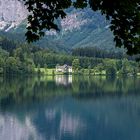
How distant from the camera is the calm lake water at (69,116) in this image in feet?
210

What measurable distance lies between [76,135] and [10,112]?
24.6 meters

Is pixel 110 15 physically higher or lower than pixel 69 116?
higher

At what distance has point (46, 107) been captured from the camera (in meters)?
94.9

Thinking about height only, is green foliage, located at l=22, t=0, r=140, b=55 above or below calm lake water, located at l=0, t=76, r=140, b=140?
above

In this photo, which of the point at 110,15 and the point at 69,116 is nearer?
the point at 110,15

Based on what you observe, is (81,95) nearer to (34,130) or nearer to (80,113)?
(80,113)

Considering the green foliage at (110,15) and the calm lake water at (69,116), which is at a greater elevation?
the green foliage at (110,15)

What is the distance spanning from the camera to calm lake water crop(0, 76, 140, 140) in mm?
64000

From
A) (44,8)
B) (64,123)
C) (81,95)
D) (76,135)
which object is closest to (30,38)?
(44,8)

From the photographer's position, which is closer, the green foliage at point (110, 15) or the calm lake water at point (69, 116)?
the green foliage at point (110, 15)

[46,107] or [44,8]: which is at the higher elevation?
[44,8]

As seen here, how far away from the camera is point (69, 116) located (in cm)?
8450

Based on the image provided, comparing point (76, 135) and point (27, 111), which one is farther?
point (27, 111)

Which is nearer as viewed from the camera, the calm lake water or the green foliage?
the green foliage
